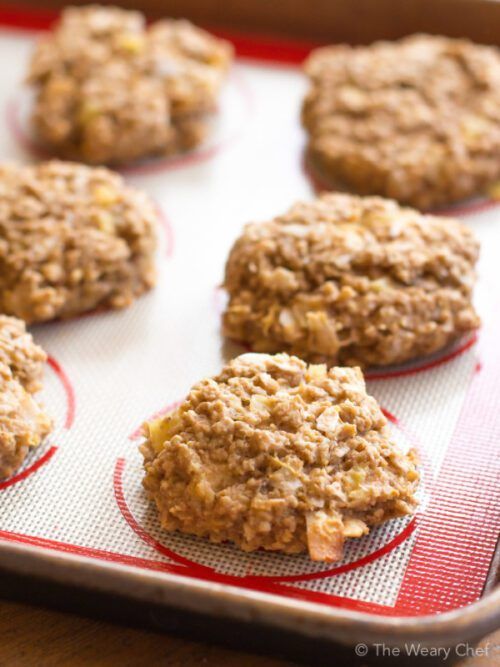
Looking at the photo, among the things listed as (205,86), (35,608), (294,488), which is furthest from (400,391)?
(205,86)

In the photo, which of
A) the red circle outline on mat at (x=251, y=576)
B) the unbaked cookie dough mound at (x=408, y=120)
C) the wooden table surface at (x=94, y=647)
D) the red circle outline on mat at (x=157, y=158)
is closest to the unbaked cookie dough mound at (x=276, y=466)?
the red circle outline on mat at (x=251, y=576)

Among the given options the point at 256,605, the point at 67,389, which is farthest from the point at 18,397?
the point at 256,605

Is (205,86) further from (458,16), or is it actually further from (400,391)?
(400,391)

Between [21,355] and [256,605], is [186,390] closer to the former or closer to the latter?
[21,355]

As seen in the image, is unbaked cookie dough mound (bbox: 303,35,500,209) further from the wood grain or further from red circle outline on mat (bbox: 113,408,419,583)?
the wood grain

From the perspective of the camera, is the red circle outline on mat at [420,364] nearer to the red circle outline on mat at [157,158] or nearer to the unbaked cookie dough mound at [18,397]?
the unbaked cookie dough mound at [18,397]
